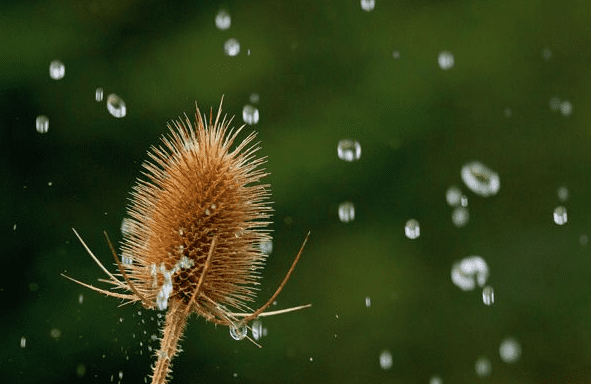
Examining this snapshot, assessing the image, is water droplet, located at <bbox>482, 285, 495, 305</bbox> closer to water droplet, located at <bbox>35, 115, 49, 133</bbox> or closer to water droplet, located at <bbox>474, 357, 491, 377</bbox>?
water droplet, located at <bbox>474, 357, 491, 377</bbox>

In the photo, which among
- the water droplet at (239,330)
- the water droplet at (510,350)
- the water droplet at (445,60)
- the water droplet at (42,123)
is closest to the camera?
the water droplet at (239,330)

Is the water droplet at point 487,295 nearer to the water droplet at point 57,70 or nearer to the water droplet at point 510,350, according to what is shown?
the water droplet at point 510,350

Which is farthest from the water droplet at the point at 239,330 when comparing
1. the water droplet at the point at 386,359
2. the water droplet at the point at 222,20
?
the water droplet at the point at 222,20

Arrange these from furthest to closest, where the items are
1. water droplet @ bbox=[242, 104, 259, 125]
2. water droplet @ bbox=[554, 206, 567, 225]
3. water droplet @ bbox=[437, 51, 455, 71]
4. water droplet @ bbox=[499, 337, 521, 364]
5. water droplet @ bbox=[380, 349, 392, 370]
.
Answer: water droplet @ bbox=[437, 51, 455, 71], water droplet @ bbox=[499, 337, 521, 364], water droplet @ bbox=[380, 349, 392, 370], water droplet @ bbox=[554, 206, 567, 225], water droplet @ bbox=[242, 104, 259, 125]

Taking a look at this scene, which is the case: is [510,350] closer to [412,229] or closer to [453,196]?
[453,196]

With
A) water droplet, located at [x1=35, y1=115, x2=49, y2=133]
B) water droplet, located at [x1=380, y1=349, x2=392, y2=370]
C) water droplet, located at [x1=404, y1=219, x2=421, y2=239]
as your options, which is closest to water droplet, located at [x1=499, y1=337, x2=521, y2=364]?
water droplet, located at [x1=380, y1=349, x2=392, y2=370]

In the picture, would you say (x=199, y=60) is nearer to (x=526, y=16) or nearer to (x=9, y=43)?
(x=9, y=43)
